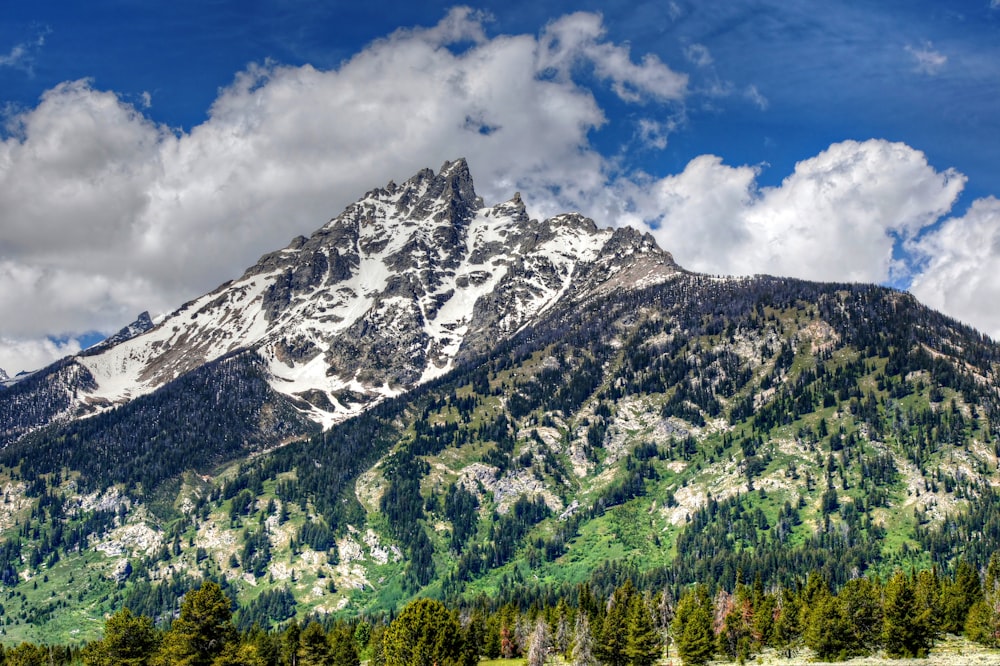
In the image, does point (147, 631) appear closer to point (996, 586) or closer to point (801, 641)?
point (801, 641)

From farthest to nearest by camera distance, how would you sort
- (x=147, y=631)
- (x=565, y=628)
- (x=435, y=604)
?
(x=565, y=628) < (x=435, y=604) < (x=147, y=631)

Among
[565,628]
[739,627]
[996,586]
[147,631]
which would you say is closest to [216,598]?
[147,631]

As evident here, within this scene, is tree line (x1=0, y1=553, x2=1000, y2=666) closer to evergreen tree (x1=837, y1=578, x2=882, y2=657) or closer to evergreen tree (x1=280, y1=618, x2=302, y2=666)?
evergreen tree (x1=837, y1=578, x2=882, y2=657)

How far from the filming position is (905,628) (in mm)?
148250

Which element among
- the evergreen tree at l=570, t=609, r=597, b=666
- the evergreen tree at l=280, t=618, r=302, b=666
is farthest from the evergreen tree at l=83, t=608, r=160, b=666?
the evergreen tree at l=570, t=609, r=597, b=666

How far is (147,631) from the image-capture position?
447 feet

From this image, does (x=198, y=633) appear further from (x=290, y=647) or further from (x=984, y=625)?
(x=984, y=625)

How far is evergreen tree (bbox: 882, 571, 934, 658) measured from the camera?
14788 cm

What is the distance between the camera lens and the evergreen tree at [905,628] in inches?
5822

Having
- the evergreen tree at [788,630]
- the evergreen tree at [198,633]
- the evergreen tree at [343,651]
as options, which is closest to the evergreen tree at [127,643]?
the evergreen tree at [198,633]

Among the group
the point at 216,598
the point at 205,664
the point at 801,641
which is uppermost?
the point at 216,598

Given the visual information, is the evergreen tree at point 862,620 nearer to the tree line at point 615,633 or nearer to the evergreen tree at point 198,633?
the tree line at point 615,633

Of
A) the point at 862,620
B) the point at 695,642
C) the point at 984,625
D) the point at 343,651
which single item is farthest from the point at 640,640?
the point at 343,651

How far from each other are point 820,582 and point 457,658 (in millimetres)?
90994
